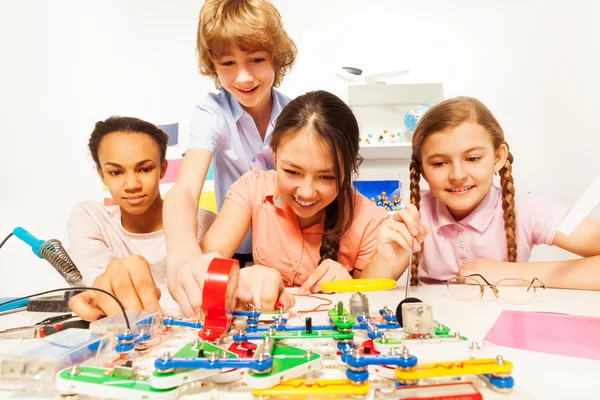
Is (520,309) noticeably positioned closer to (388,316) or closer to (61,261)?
(388,316)

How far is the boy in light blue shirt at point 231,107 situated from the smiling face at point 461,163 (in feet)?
1.65

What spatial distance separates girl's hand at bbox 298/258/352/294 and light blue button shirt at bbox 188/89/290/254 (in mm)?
373

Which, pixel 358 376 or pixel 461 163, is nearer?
pixel 358 376

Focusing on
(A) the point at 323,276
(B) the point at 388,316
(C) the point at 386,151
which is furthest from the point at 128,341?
(C) the point at 386,151

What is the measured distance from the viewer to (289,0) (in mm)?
A: 2006

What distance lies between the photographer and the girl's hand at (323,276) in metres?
0.88

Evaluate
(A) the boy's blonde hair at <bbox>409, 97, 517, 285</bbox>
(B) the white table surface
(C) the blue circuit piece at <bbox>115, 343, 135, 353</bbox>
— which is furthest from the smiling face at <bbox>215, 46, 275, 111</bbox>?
(C) the blue circuit piece at <bbox>115, 343, 135, 353</bbox>

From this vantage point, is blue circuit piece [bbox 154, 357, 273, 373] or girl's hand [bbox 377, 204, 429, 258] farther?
girl's hand [bbox 377, 204, 429, 258]

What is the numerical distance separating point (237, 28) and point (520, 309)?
89 centimetres

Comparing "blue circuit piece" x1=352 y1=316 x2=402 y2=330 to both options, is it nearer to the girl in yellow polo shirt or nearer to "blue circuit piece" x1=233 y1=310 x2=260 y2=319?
"blue circuit piece" x1=233 y1=310 x2=260 y2=319

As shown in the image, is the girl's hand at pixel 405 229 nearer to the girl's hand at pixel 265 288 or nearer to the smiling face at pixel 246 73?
the girl's hand at pixel 265 288

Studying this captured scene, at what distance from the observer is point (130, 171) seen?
1.18 meters

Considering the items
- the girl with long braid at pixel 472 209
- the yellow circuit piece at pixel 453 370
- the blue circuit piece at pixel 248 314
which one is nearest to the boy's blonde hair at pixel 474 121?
the girl with long braid at pixel 472 209

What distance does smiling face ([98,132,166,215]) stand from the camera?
1.18 metres
